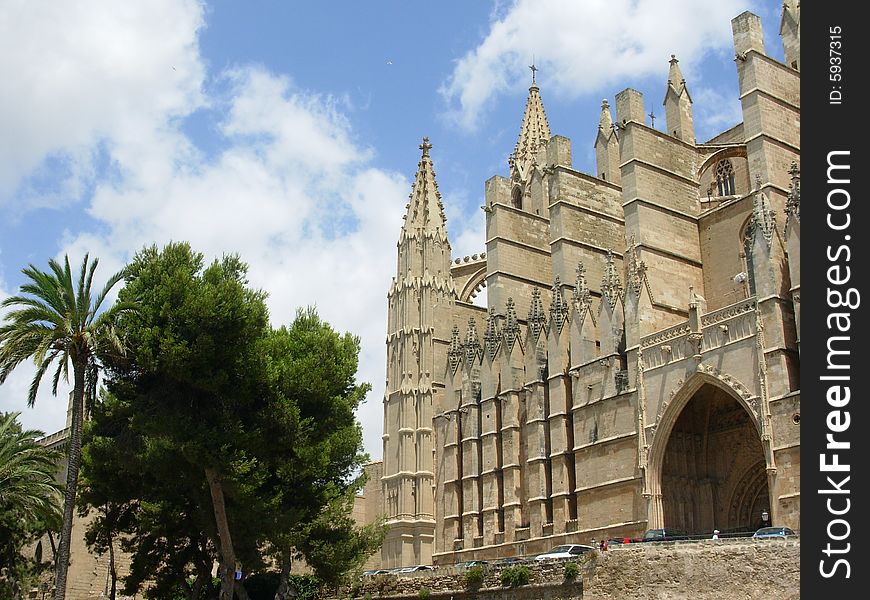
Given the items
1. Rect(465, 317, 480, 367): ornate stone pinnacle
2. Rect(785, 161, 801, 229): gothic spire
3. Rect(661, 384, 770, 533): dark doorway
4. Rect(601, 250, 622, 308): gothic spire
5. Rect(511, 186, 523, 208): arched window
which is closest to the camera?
Rect(785, 161, 801, 229): gothic spire

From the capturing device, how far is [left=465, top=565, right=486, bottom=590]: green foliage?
21.1 metres

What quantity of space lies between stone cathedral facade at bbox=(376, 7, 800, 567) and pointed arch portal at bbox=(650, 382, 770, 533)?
0.05 m

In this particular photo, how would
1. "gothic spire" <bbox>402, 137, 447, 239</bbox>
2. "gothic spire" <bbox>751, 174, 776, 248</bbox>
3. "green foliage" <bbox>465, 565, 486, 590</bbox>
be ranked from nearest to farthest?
"green foliage" <bbox>465, 565, 486, 590</bbox> → "gothic spire" <bbox>751, 174, 776, 248</bbox> → "gothic spire" <bbox>402, 137, 447, 239</bbox>

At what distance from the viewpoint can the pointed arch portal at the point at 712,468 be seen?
25109 mm

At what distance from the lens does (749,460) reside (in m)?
25.3

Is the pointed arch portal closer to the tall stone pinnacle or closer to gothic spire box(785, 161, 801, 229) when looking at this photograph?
gothic spire box(785, 161, 801, 229)

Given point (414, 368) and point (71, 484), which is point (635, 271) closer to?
point (414, 368)

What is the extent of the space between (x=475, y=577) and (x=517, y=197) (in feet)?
78.7

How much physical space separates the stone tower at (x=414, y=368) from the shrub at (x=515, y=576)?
1317 centimetres

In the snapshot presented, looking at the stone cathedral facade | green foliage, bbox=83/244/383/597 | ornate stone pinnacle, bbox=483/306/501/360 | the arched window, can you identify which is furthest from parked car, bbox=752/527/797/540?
the arched window

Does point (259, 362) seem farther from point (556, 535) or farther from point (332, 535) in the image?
point (556, 535)

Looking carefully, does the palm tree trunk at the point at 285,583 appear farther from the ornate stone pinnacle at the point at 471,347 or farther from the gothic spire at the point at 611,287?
the ornate stone pinnacle at the point at 471,347
